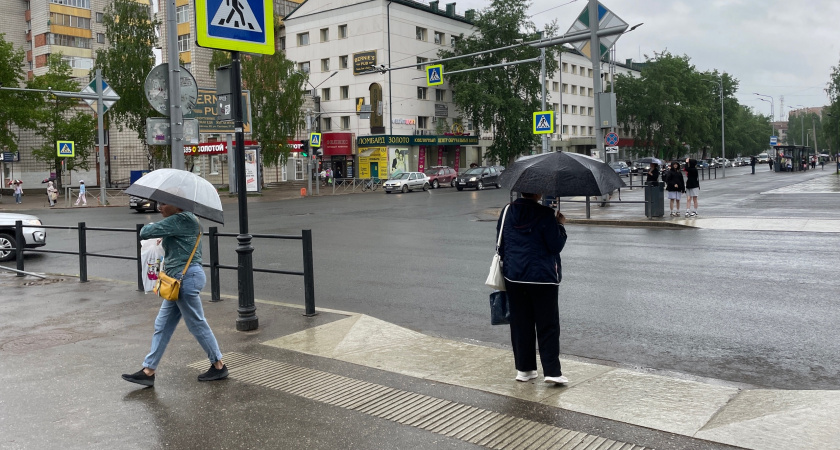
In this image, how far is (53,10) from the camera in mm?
71188

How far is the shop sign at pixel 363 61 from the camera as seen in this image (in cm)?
5822

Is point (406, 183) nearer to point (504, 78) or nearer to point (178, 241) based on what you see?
point (504, 78)

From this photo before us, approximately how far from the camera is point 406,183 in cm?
4653

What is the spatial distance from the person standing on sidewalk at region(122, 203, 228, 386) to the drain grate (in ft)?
1.12

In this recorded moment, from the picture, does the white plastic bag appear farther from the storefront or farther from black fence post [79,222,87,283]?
the storefront

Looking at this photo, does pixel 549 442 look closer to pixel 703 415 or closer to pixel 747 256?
pixel 703 415

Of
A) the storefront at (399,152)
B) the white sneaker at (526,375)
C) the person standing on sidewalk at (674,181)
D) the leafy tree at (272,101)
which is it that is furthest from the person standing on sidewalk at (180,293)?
the storefront at (399,152)

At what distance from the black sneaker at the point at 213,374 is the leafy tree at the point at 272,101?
149 feet

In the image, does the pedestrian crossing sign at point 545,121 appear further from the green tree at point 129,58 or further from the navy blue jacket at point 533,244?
the green tree at point 129,58

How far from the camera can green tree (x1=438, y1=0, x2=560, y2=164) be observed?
61.1 meters

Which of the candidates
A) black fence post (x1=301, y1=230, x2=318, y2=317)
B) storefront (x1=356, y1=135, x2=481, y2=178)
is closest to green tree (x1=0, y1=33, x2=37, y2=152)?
storefront (x1=356, y1=135, x2=481, y2=178)

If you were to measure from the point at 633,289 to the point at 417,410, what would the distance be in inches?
217

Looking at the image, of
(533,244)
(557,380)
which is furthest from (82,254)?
(557,380)

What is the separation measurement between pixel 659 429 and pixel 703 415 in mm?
421
